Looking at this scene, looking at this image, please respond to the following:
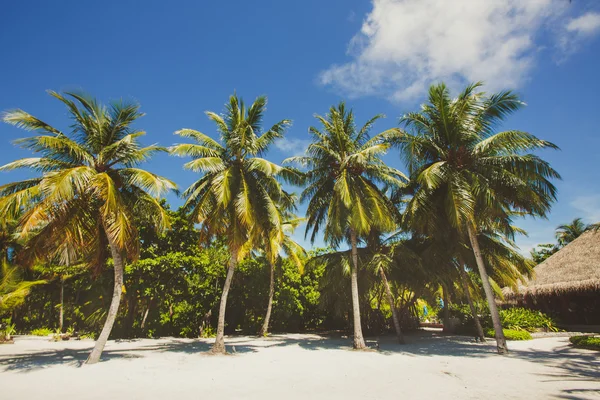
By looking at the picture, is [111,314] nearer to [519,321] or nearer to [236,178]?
[236,178]

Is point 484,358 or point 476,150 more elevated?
point 476,150

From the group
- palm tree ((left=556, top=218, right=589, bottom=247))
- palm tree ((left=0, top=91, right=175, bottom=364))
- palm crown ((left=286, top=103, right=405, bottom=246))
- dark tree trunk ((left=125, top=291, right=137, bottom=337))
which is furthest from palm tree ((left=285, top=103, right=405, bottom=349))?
palm tree ((left=556, top=218, right=589, bottom=247))

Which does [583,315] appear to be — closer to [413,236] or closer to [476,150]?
[413,236]

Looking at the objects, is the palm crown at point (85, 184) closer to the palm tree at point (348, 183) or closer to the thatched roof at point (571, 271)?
the palm tree at point (348, 183)

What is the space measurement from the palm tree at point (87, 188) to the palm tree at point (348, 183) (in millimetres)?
6634

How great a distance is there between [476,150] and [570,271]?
11.2m

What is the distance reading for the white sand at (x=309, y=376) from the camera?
19.4 feet

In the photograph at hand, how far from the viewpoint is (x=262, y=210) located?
12.4 meters

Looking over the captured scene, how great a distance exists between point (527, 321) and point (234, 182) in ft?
61.2

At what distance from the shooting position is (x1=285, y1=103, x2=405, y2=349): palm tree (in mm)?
12844

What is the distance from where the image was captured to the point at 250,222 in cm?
1098

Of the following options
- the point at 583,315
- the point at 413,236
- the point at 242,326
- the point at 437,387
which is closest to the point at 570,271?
the point at 583,315

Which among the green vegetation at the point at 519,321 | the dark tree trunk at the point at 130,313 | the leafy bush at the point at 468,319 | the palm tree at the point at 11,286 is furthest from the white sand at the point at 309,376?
the dark tree trunk at the point at 130,313

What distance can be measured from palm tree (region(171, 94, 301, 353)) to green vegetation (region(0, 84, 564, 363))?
0.19 ft
